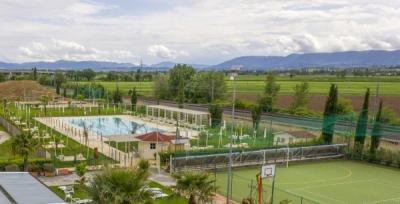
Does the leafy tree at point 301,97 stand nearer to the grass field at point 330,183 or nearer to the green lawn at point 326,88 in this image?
the green lawn at point 326,88

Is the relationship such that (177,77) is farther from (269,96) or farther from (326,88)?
(326,88)

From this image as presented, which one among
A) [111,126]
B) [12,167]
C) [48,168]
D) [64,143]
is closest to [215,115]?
[111,126]

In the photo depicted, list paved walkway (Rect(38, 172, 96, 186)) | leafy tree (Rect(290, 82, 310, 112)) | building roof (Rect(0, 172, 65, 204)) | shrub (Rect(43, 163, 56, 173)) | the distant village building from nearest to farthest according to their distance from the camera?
1. building roof (Rect(0, 172, 65, 204))
2. paved walkway (Rect(38, 172, 96, 186))
3. shrub (Rect(43, 163, 56, 173))
4. the distant village building
5. leafy tree (Rect(290, 82, 310, 112))

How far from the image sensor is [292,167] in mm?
34125

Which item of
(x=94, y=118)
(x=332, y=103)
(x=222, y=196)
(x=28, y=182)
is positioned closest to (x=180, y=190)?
(x=222, y=196)

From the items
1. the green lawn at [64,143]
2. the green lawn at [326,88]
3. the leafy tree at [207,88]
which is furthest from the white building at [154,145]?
the green lawn at [326,88]

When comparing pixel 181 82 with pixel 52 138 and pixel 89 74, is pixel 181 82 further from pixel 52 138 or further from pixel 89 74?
pixel 89 74

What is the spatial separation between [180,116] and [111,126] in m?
8.11

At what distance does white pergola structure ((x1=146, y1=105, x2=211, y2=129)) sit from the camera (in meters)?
52.5

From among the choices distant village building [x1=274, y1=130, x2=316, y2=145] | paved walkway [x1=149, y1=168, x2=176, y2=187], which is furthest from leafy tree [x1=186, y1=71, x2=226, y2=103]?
paved walkway [x1=149, y1=168, x2=176, y2=187]

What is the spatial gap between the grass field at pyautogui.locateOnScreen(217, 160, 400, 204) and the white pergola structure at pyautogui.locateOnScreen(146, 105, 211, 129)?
18051 millimetres

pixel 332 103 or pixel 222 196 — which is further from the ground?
pixel 332 103

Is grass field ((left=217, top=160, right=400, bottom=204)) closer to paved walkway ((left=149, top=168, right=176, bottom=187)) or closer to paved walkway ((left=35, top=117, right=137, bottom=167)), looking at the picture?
paved walkway ((left=149, top=168, right=176, bottom=187))

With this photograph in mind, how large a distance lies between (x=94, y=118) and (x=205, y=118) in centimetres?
1433
